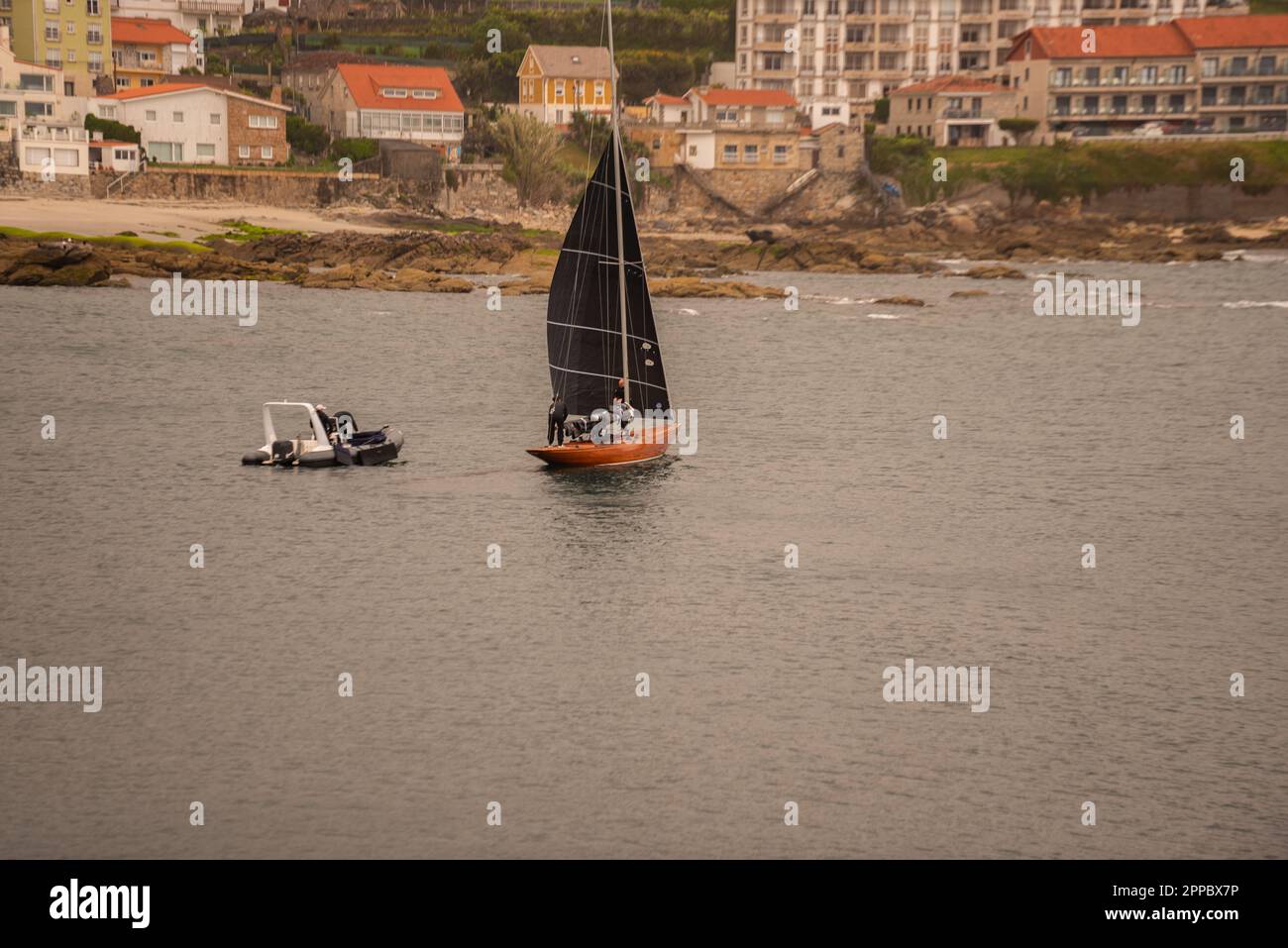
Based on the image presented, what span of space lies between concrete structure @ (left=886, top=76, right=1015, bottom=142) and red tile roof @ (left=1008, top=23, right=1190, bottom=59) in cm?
642

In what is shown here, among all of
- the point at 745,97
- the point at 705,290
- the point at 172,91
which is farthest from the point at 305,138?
the point at 705,290

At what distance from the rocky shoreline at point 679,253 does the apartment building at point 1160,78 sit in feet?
65.2

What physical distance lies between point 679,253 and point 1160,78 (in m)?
75.5

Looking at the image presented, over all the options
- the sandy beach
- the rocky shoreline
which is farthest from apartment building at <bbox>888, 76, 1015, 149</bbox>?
the sandy beach

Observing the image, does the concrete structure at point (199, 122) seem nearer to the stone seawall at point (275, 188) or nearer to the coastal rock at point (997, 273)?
the stone seawall at point (275, 188)

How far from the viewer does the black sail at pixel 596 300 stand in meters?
49.7

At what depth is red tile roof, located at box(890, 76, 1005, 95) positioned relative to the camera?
193125mm

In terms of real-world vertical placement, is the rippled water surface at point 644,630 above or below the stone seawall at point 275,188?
below

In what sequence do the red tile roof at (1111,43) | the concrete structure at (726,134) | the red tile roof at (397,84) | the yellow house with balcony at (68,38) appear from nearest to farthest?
the yellow house with balcony at (68,38) → the red tile roof at (397,84) → the concrete structure at (726,134) → the red tile roof at (1111,43)

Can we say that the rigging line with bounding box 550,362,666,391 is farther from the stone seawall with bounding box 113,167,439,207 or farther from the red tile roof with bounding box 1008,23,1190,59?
the red tile roof with bounding box 1008,23,1190,59

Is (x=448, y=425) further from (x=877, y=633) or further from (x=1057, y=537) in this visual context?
(x=877, y=633)

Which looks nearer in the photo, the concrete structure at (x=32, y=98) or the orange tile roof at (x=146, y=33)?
Result: the concrete structure at (x=32, y=98)

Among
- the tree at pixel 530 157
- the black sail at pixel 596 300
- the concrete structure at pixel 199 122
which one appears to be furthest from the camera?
the tree at pixel 530 157

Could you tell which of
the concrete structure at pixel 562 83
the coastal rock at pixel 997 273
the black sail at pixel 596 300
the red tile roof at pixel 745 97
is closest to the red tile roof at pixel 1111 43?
the red tile roof at pixel 745 97
